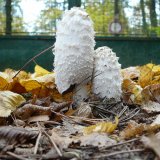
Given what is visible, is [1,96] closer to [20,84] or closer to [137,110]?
[20,84]

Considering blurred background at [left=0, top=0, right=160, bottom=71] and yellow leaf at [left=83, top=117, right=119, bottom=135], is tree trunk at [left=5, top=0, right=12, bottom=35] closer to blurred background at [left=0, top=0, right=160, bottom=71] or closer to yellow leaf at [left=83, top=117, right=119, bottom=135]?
blurred background at [left=0, top=0, right=160, bottom=71]

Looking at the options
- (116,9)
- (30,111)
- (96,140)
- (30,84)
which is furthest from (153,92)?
(116,9)

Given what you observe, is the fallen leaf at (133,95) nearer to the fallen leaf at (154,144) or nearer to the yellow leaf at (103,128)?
the yellow leaf at (103,128)

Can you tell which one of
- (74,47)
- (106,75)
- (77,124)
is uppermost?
(74,47)

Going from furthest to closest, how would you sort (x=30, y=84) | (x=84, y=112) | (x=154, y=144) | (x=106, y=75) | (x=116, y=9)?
(x=116, y=9)
(x=30, y=84)
(x=106, y=75)
(x=84, y=112)
(x=154, y=144)

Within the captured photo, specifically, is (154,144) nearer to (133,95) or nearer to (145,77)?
(133,95)
